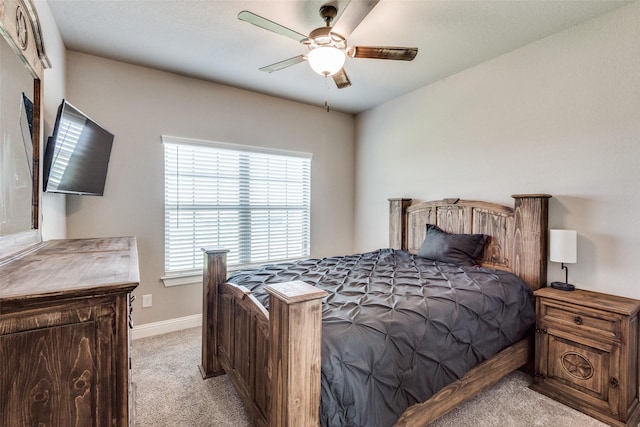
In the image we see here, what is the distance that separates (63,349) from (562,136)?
11.0 feet

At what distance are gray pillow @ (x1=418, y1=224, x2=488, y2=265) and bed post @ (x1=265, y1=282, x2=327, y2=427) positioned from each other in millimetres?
2024

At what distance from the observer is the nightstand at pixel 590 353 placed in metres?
1.84

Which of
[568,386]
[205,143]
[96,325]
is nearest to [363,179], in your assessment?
[205,143]

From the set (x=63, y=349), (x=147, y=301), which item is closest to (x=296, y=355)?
(x=63, y=349)

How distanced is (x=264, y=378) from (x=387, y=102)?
3.68m

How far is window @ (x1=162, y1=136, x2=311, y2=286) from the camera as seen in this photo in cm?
328

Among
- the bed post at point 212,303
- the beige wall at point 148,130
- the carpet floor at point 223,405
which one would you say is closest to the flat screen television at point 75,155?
the beige wall at point 148,130

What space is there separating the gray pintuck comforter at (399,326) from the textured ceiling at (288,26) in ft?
6.49

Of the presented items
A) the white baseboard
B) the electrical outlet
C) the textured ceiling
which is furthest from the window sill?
the textured ceiling

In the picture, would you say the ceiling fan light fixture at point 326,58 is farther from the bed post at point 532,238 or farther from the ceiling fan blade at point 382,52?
the bed post at point 532,238

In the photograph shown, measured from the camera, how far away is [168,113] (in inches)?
126

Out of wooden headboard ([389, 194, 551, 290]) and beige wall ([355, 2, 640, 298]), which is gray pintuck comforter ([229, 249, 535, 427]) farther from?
beige wall ([355, 2, 640, 298])

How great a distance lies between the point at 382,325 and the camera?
4.83 ft

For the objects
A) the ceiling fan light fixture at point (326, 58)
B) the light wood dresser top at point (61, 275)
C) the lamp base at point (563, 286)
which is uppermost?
the ceiling fan light fixture at point (326, 58)
